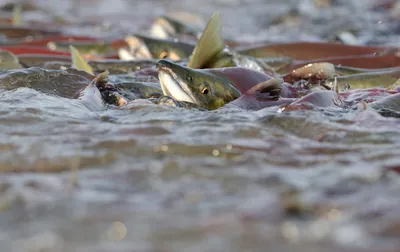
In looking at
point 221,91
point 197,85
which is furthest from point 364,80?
point 197,85

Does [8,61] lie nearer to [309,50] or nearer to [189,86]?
[189,86]

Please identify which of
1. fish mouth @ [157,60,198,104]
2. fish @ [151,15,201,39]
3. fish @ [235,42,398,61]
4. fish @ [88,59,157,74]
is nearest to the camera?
fish mouth @ [157,60,198,104]

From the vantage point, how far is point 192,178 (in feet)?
5.47

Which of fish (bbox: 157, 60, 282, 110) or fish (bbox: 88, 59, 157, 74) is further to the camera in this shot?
fish (bbox: 88, 59, 157, 74)

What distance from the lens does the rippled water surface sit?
130 cm

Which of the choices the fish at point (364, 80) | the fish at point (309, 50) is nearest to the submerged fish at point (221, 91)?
the fish at point (364, 80)

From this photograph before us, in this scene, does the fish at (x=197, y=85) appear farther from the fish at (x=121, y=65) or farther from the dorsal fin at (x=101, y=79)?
the fish at (x=121, y=65)

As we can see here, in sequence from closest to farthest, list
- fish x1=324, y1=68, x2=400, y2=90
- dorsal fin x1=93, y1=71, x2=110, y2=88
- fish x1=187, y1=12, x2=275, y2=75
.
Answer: dorsal fin x1=93, y1=71, x2=110, y2=88
fish x1=187, y1=12, x2=275, y2=75
fish x1=324, y1=68, x2=400, y2=90

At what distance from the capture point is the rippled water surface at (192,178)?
1304 millimetres

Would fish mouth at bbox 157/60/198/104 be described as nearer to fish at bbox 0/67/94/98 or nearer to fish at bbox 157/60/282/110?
fish at bbox 157/60/282/110

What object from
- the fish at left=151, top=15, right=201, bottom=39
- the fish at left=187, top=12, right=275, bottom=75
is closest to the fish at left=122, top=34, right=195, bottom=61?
the fish at left=187, top=12, right=275, bottom=75

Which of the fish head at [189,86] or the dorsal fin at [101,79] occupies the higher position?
the dorsal fin at [101,79]

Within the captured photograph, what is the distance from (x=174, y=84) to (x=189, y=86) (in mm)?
63

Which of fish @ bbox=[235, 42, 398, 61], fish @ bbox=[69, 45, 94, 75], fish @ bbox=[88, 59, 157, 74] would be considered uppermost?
fish @ bbox=[235, 42, 398, 61]
